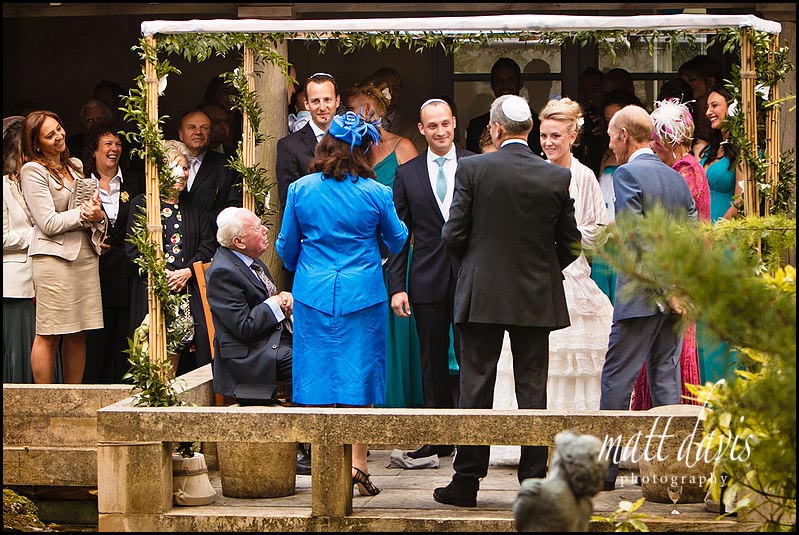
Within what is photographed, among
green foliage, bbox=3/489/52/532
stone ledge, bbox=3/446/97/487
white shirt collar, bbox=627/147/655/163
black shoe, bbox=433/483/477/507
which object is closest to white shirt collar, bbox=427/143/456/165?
white shirt collar, bbox=627/147/655/163

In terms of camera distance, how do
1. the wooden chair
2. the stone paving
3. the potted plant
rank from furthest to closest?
1. the wooden chair
2. the potted plant
3. the stone paving

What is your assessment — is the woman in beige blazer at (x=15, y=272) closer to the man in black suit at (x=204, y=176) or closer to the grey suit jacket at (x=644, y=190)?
the man in black suit at (x=204, y=176)

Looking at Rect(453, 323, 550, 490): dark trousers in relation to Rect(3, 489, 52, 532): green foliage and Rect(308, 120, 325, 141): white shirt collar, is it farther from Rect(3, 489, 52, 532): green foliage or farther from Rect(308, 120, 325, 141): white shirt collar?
Rect(3, 489, 52, 532): green foliage

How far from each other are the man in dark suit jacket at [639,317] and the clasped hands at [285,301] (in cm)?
180

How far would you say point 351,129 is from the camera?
6.84 meters

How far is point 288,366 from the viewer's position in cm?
728

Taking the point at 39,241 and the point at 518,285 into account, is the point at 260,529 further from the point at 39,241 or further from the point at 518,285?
the point at 39,241

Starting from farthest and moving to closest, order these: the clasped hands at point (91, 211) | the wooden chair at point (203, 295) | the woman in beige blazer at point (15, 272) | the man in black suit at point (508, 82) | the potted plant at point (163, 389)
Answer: the man in black suit at point (508, 82) → the woman in beige blazer at point (15, 272) → the clasped hands at point (91, 211) → the wooden chair at point (203, 295) → the potted plant at point (163, 389)

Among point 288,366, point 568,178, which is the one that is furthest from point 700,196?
point 288,366

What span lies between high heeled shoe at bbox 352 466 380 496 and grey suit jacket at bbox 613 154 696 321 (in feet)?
5.19

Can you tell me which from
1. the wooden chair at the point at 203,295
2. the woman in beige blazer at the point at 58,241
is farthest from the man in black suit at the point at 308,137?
the woman in beige blazer at the point at 58,241

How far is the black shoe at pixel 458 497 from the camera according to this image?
666cm

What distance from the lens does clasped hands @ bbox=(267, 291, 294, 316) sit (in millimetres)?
7270

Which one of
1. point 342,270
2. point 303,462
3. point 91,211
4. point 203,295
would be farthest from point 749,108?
point 91,211
